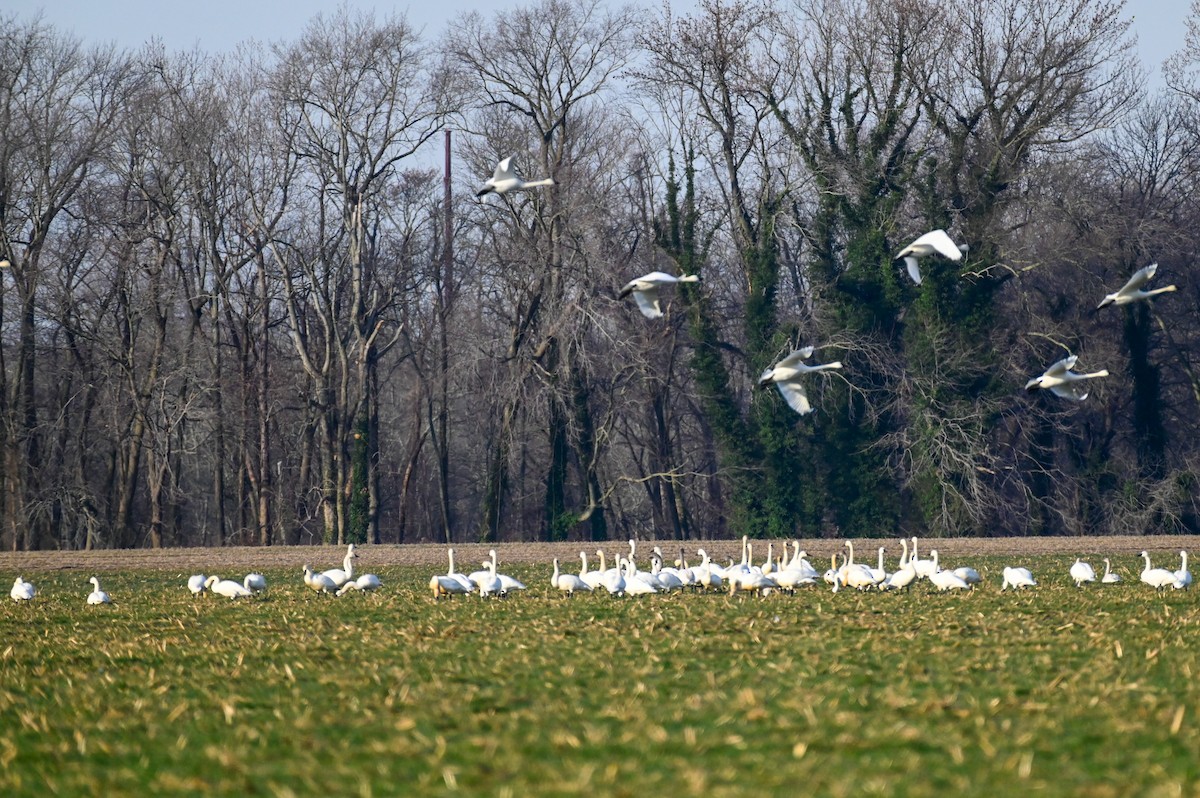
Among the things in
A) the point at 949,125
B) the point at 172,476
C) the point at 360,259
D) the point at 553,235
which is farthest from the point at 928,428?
the point at 172,476

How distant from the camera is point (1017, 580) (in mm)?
20688

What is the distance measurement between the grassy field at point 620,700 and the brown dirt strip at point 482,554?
13.0 meters

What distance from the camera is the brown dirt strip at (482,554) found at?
3130cm

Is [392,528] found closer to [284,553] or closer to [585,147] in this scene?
[585,147]

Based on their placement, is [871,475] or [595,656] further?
[871,475]

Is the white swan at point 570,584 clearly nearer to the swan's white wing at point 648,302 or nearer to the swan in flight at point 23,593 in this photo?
the swan's white wing at point 648,302

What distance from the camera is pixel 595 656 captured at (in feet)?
43.5

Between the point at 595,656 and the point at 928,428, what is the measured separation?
31.9 m

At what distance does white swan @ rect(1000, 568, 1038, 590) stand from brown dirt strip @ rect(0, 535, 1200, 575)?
7.56m

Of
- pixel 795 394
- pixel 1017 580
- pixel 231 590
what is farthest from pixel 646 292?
pixel 231 590

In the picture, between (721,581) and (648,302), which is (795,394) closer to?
(648,302)

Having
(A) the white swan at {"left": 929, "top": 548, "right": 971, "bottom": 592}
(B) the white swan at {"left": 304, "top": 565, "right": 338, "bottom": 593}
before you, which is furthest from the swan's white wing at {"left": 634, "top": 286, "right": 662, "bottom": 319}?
(B) the white swan at {"left": 304, "top": 565, "right": 338, "bottom": 593}

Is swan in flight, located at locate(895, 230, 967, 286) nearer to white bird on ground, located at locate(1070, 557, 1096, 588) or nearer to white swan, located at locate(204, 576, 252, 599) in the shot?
white bird on ground, located at locate(1070, 557, 1096, 588)

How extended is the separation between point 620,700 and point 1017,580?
1149 cm
